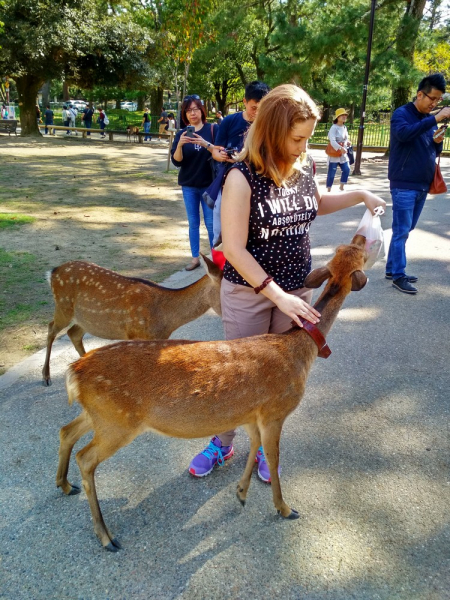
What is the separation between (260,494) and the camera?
2.82 metres

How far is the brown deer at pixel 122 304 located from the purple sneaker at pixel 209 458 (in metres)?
Result: 1.07

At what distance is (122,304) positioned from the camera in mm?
3832

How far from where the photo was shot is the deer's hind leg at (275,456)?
2.49 m

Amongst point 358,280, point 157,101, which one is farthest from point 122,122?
point 358,280

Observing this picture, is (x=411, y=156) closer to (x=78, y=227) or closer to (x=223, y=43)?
(x=78, y=227)

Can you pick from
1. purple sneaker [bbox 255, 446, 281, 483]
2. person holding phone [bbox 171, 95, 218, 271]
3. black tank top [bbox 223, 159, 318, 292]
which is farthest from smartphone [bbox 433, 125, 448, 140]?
purple sneaker [bbox 255, 446, 281, 483]

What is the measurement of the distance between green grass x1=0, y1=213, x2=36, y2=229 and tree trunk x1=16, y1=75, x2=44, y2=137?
1866cm

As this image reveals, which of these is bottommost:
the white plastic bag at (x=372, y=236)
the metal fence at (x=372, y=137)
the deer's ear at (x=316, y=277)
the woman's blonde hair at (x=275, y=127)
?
the deer's ear at (x=316, y=277)

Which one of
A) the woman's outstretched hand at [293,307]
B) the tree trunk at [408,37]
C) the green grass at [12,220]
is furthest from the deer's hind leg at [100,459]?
the tree trunk at [408,37]

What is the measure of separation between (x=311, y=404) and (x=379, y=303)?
231 centimetres

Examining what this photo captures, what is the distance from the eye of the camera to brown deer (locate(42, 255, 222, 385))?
379 centimetres

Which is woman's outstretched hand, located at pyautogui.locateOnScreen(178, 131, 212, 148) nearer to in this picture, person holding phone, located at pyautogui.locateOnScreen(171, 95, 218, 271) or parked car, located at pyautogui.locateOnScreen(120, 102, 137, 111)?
person holding phone, located at pyautogui.locateOnScreen(171, 95, 218, 271)

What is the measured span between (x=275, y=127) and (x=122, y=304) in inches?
81.0

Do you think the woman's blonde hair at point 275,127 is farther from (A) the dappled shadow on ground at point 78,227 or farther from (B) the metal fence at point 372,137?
(B) the metal fence at point 372,137
